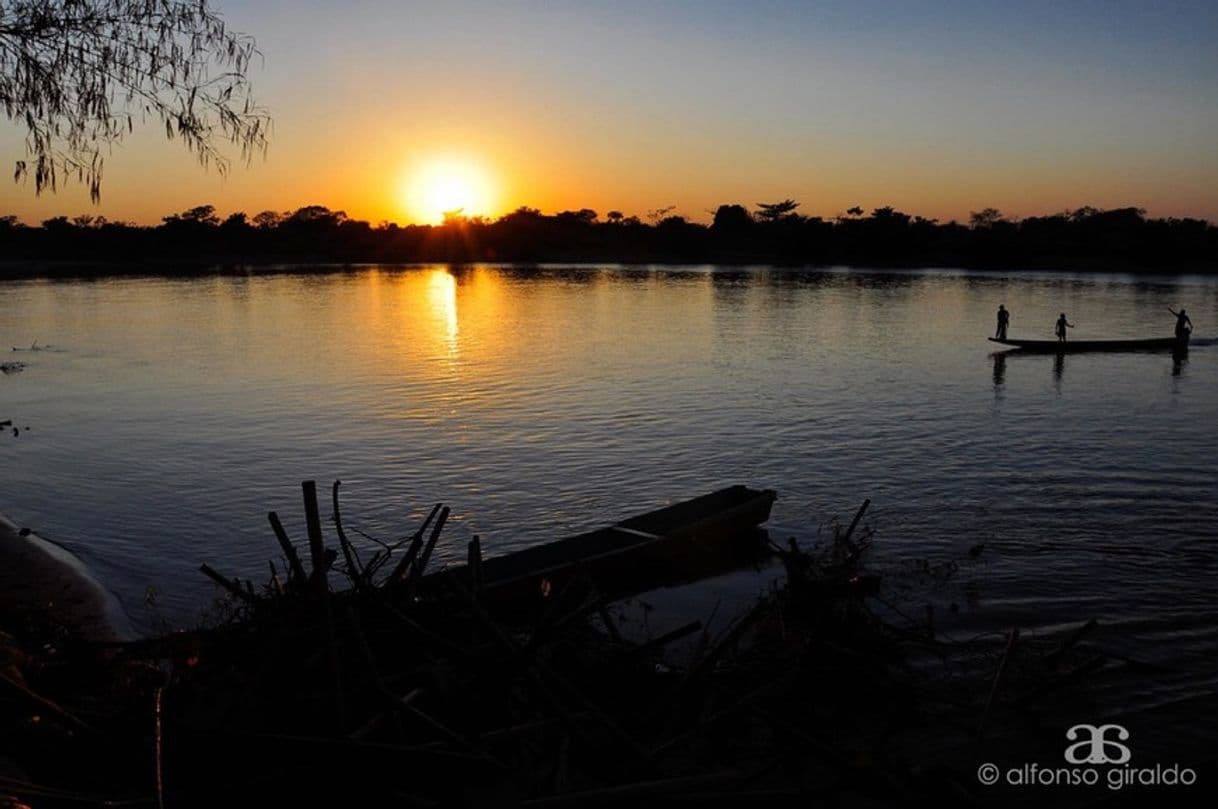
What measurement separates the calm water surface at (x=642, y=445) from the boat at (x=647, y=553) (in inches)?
102

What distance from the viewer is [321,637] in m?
6.76

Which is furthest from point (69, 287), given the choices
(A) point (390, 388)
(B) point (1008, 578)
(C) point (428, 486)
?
(B) point (1008, 578)

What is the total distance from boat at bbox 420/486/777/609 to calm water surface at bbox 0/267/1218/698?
2.58 meters

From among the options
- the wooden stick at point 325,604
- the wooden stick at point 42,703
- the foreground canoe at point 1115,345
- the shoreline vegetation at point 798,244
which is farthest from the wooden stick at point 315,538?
the shoreline vegetation at point 798,244

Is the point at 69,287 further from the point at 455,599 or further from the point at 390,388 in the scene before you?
the point at 455,599

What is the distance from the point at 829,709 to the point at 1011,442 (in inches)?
828

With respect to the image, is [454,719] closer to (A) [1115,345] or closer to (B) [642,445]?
(B) [642,445]

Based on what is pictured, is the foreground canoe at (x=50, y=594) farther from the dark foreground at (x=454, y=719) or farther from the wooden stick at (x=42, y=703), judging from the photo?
the wooden stick at (x=42, y=703)

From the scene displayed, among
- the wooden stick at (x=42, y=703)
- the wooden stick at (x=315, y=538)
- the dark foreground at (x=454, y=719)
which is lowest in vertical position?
the dark foreground at (x=454, y=719)

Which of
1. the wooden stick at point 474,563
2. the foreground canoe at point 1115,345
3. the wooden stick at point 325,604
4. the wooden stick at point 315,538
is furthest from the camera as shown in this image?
the foreground canoe at point 1115,345

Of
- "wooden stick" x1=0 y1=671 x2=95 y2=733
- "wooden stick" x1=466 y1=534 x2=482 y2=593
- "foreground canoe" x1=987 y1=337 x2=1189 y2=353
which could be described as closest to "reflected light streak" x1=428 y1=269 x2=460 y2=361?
"foreground canoe" x1=987 y1=337 x2=1189 y2=353
